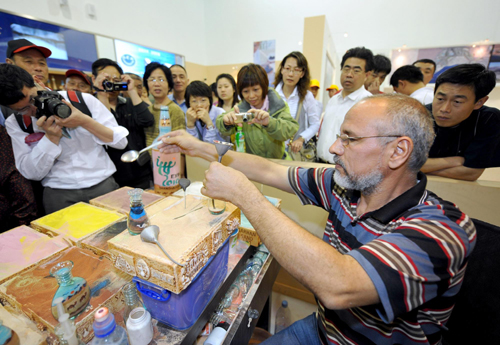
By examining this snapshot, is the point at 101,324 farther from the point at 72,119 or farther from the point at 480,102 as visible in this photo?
the point at 480,102

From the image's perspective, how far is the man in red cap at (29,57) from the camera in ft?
5.20

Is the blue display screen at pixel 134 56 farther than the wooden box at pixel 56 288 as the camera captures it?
Yes

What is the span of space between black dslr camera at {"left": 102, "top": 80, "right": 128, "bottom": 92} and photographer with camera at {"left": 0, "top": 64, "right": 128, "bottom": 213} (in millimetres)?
330

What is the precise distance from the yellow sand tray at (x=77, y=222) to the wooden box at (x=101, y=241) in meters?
0.02

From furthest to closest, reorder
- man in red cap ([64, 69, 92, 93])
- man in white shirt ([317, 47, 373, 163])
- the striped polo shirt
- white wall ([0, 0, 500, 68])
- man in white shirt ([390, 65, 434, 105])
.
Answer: white wall ([0, 0, 500, 68]) < man in white shirt ([390, 65, 434, 105]) < man in white shirt ([317, 47, 373, 163]) < man in red cap ([64, 69, 92, 93]) < the striped polo shirt

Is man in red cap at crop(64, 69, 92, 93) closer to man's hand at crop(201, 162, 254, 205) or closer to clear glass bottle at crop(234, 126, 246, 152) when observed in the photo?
clear glass bottle at crop(234, 126, 246, 152)

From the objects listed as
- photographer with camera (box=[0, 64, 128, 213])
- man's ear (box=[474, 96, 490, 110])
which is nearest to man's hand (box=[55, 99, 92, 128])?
photographer with camera (box=[0, 64, 128, 213])

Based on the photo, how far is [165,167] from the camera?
1260 mm

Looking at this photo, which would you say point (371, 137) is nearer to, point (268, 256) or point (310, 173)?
point (310, 173)

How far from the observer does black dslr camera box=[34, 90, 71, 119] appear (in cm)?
106

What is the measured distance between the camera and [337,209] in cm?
95

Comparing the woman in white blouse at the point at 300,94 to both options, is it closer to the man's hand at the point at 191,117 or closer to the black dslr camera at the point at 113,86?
the man's hand at the point at 191,117

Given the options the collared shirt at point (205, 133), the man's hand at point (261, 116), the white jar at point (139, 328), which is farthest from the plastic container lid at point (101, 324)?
the collared shirt at point (205, 133)

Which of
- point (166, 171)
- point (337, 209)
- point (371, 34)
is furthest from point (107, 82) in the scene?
point (371, 34)
